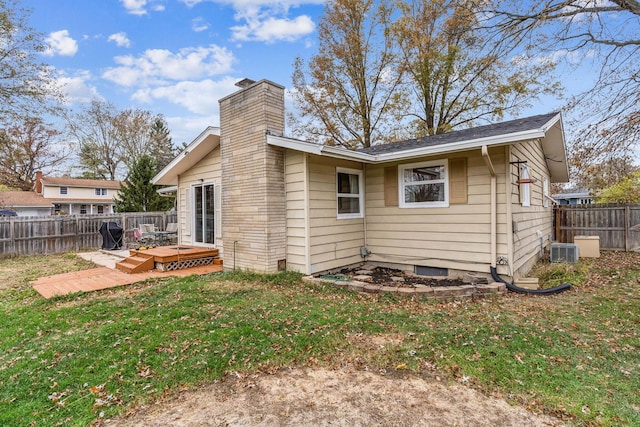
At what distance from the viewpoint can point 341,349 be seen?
349cm

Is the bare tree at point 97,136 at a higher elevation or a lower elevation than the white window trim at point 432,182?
→ higher

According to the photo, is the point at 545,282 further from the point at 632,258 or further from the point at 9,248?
the point at 9,248

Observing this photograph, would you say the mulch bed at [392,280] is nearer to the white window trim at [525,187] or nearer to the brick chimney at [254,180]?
the brick chimney at [254,180]

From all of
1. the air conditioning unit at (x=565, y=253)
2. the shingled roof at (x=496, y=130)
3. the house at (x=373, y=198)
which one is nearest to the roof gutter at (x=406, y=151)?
the house at (x=373, y=198)

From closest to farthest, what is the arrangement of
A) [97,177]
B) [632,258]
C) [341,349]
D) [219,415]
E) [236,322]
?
[219,415]
[341,349]
[236,322]
[632,258]
[97,177]

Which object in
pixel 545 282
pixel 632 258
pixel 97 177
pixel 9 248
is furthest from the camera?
pixel 97 177

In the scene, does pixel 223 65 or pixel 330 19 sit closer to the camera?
pixel 223 65

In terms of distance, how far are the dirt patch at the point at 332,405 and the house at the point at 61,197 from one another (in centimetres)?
3143

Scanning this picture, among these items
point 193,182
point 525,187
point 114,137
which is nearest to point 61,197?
point 114,137

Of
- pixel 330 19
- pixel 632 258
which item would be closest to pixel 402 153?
pixel 632 258

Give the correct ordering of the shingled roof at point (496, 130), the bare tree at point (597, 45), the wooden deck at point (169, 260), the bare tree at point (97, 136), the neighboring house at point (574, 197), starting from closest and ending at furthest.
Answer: the bare tree at point (597, 45) < the shingled roof at point (496, 130) < the wooden deck at point (169, 260) < the neighboring house at point (574, 197) < the bare tree at point (97, 136)

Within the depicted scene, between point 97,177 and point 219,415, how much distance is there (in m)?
37.3

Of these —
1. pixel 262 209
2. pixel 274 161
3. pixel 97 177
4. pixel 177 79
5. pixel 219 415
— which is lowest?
pixel 219 415

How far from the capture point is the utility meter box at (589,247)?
373 inches
